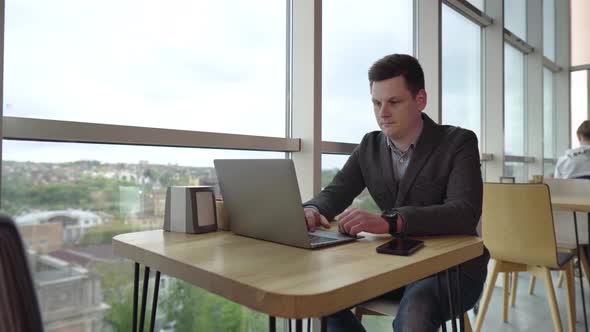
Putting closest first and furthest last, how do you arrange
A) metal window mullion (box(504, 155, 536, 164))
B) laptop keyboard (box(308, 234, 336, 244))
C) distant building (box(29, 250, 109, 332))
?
laptop keyboard (box(308, 234, 336, 244)) → distant building (box(29, 250, 109, 332)) → metal window mullion (box(504, 155, 536, 164))

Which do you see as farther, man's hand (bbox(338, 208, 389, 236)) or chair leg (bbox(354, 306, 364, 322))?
chair leg (bbox(354, 306, 364, 322))

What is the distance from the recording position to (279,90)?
211cm

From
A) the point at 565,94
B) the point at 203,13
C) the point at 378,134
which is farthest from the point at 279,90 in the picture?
the point at 565,94

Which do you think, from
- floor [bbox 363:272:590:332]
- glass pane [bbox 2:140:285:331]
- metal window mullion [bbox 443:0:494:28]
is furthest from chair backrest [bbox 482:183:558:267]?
metal window mullion [bbox 443:0:494:28]

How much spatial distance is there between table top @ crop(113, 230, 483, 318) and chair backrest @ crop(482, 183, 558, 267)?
3.64 feet

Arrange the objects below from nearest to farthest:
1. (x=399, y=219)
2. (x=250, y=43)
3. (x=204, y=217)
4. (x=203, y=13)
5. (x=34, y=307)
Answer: (x=34, y=307) < (x=399, y=219) < (x=204, y=217) < (x=203, y=13) < (x=250, y=43)

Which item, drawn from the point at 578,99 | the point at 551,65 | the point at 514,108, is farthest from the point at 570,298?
the point at 578,99

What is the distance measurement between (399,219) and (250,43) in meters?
1.25

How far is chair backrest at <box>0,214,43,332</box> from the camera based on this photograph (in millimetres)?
355

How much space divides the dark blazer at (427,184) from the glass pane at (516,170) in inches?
126

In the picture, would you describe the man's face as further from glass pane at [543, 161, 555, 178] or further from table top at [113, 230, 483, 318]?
glass pane at [543, 161, 555, 178]

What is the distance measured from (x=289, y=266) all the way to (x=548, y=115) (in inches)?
261

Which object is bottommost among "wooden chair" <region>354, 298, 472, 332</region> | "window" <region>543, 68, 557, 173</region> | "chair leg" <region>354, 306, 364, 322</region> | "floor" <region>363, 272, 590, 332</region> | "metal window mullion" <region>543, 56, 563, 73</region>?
"floor" <region>363, 272, 590, 332</region>

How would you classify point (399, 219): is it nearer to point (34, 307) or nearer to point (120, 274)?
point (34, 307)
